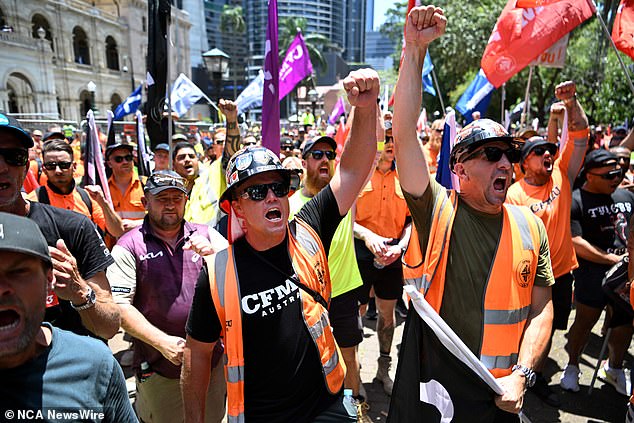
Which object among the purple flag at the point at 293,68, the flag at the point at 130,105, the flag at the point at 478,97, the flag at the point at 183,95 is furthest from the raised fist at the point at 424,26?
the flag at the point at 130,105

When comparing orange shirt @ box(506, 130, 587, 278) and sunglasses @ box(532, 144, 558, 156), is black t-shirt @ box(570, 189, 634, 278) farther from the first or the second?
sunglasses @ box(532, 144, 558, 156)

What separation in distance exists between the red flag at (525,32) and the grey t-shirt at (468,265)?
3917 millimetres

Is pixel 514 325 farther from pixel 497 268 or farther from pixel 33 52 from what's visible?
pixel 33 52

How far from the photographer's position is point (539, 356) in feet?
7.49

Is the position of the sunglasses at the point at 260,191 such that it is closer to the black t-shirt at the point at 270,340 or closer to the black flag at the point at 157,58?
the black t-shirt at the point at 270,340

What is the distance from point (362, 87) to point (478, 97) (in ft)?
24.6

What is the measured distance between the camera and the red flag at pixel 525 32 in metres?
5.11

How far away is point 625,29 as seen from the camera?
4.18 meters

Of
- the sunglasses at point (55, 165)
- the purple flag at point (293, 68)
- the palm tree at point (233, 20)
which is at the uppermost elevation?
the palm tree at point (233, 20)

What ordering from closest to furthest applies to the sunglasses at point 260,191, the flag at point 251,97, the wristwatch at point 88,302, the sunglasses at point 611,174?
the wristwatch at point 88,302 → the sunglasses at point 260,191 → the sunglasses at point 611,174 → the flag at point 251,97

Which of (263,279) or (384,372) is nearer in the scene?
(263,279)

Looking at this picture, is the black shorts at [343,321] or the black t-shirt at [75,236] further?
the black shorts at [343,321]

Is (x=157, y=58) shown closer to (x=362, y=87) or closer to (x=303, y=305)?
(x=362, y=87)

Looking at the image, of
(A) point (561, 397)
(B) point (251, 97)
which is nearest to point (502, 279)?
(A) point (561, 397)
